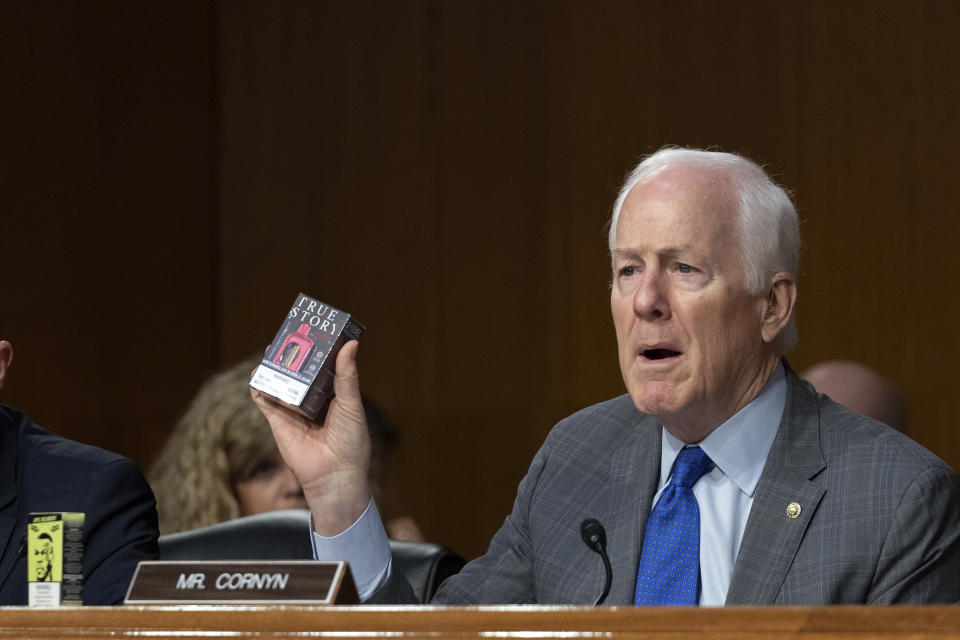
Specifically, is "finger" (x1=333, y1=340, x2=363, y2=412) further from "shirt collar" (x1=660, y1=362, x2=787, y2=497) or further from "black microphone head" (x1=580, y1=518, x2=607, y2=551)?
"shirt collar" (x1=660, y1=362, x2=787, y2=497)

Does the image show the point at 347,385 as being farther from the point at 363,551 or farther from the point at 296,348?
the point at 363,551

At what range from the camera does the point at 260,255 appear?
6.21m

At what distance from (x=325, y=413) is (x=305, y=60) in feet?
13.8

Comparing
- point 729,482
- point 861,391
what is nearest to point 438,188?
point 861,391

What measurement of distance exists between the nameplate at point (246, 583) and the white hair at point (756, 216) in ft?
2.88

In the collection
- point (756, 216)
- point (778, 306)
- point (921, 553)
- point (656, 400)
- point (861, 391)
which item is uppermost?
point (756, 216)

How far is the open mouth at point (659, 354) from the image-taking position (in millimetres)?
2127

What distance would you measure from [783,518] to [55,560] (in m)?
1.03

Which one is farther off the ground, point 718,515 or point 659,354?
point 659,354

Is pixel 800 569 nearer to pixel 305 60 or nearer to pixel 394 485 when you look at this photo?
pixel 394 485

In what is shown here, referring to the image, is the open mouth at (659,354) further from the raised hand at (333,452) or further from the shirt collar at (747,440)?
the raised hand at (333,452)

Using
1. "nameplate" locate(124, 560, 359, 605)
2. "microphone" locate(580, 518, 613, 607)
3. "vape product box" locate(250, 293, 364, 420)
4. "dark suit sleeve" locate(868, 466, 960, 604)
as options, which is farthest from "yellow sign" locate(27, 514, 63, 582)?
"dark suit sleeve" locate(868, 466, 960, 604)

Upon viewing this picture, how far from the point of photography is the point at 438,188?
5.85 metres

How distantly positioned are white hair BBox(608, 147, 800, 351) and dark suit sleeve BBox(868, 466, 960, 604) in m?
0.40
